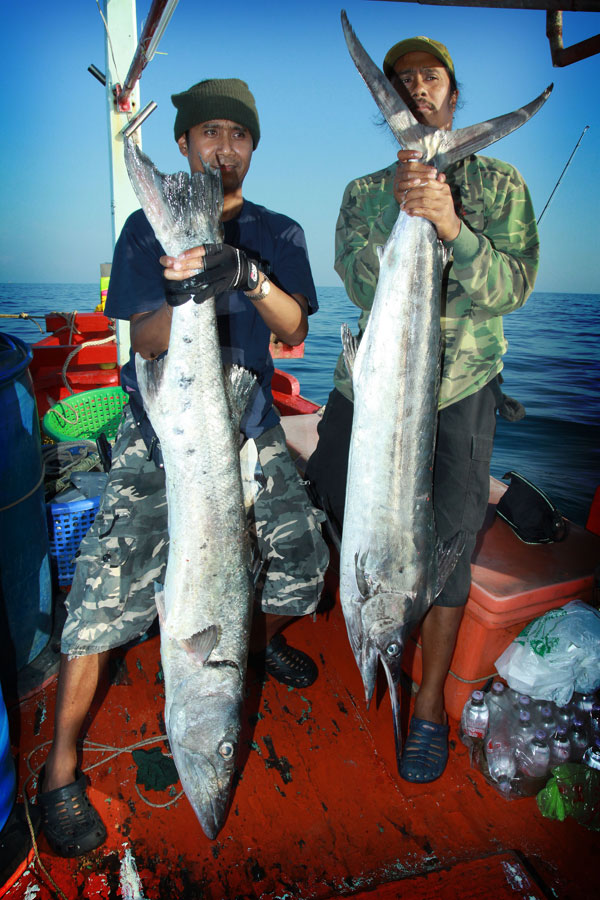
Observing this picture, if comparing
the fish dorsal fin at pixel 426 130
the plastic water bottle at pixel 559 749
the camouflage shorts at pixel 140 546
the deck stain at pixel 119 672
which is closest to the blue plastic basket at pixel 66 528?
the deck stain at pixel 119 672

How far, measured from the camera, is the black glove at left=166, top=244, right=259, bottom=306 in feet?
5.83

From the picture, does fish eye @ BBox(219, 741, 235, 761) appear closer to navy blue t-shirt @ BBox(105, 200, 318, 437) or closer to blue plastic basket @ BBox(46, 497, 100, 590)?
navy blue t-shirt @ BBox(105, 200, 318, 437)

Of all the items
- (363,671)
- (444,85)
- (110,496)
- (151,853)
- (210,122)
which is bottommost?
(151,853)

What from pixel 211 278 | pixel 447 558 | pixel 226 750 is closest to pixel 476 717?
pixel 447 558

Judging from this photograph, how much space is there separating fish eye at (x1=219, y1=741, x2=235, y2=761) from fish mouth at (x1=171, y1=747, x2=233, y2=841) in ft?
0.18

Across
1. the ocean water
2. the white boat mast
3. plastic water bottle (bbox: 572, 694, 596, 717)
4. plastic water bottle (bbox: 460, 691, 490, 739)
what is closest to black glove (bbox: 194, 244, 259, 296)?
plastic water bottle (bbox: 460, 691, 490, 739)

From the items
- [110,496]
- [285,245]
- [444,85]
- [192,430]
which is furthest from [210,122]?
[110,496]

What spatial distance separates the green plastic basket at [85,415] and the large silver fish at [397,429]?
10.9 ft

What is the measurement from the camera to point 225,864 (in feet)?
6.96

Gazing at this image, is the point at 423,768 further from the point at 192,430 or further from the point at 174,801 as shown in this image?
the point at 192,430

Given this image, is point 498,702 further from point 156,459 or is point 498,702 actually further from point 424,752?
point 156,459

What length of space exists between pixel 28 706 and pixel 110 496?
4.49 ft

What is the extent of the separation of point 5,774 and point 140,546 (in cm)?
95

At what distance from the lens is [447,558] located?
2379mm
